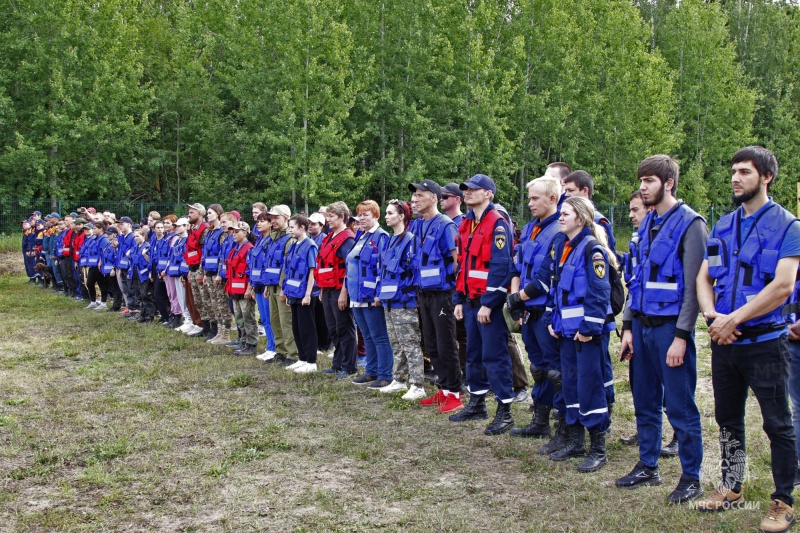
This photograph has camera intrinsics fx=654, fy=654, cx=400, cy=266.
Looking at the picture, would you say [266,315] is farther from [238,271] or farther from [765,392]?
[765,392]

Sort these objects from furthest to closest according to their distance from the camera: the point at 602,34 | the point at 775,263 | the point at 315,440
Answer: the point at 602,34, the point at 315,440, the point at 775,263

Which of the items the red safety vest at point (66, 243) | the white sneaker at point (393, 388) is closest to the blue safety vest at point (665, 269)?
the white sneaker at point (393, 388)

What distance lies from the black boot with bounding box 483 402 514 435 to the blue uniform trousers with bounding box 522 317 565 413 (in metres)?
0.35

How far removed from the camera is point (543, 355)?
5.78 meters

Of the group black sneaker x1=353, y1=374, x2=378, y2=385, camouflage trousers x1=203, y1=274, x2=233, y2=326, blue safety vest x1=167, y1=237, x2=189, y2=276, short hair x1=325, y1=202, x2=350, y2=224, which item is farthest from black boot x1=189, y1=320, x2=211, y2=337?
black sneaker x1=353, y1=374, x2=378, y2=385

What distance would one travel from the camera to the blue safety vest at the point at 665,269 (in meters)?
4.37

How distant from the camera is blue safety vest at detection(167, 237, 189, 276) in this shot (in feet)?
39.7

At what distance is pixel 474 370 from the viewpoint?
658 cm

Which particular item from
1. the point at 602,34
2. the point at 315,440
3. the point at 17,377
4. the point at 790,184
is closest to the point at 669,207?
the point at 315,440

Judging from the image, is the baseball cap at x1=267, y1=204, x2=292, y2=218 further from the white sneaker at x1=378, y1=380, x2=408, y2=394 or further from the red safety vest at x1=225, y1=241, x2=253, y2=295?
the white sneaker at x1=378, y1=380, x2=408, y2=394

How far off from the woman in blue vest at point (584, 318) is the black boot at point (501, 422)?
3.37 feet

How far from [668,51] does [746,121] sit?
6.29 metres

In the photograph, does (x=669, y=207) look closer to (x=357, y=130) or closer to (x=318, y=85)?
A: (x=318, y=85)

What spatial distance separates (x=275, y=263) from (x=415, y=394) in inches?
129
